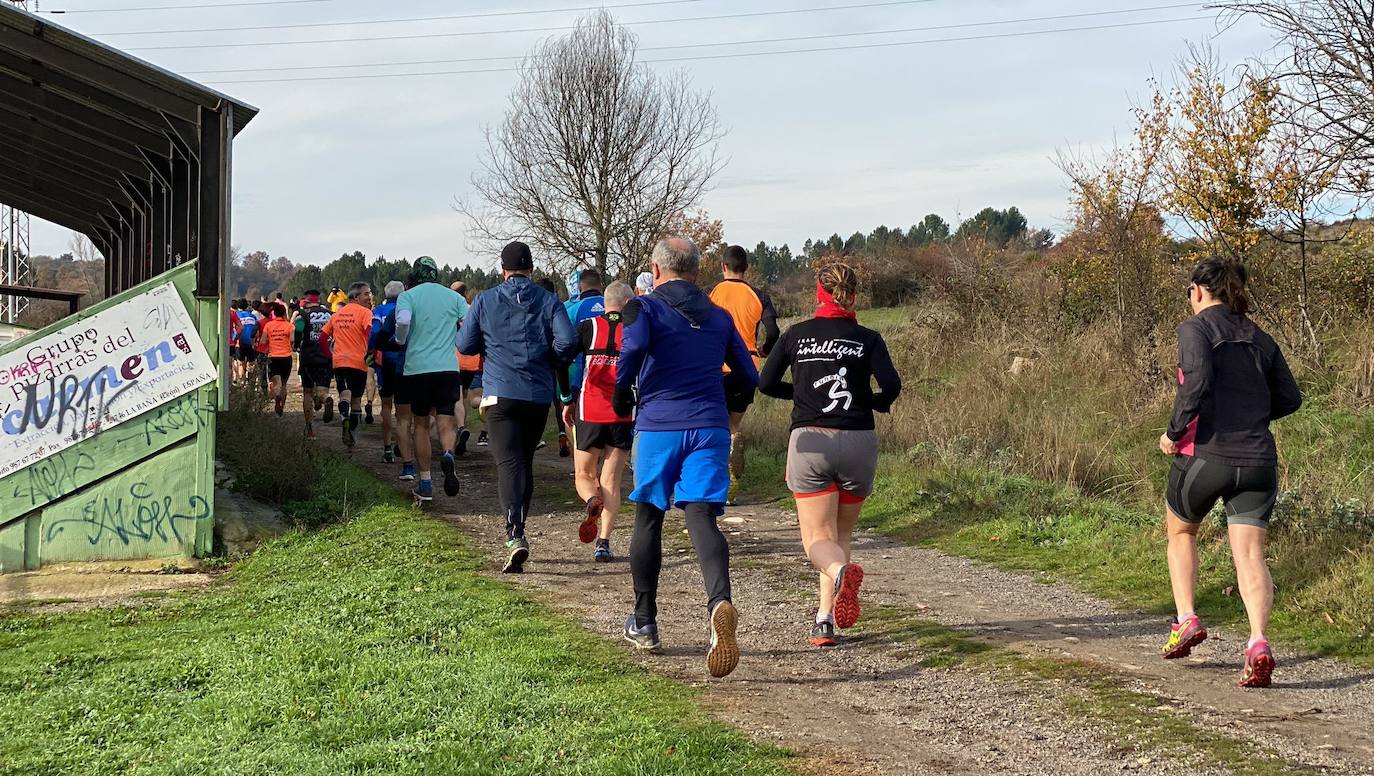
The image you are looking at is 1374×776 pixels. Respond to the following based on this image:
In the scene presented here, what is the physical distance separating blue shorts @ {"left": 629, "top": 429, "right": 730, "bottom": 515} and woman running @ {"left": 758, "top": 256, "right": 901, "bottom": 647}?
49 cm

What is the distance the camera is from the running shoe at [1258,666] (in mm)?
5488

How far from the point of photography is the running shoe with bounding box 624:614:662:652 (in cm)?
603

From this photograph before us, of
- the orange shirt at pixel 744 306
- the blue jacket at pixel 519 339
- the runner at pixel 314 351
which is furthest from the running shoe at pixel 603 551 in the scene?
the runner at pixel 314 351

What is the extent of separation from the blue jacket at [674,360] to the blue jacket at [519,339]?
2401 mm

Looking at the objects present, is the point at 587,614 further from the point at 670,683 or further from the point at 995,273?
the point at 995,273

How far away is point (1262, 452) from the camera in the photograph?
5.69m

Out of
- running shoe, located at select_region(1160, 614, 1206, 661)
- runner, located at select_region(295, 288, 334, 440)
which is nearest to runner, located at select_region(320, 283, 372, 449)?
runner, located at select_region(295, 288, 334, 440)

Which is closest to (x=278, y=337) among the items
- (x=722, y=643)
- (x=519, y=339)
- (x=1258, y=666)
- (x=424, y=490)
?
(x=424, y=490)

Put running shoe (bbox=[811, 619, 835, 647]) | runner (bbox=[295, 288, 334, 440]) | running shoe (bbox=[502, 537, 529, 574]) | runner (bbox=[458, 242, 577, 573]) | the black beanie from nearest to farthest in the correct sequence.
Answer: running shoe (bbox=[811, 619, 835, 647])
running shoe (bbox=[502, 537, 529, 574])
runner (bbox=[458, 242, 577, 573])
the black beanie
runner (bbox=[295, 288, 334, 440])

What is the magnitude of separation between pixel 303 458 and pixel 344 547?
7.83 ft

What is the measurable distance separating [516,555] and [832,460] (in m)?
2.78

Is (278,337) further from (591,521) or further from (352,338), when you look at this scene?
(591,521)

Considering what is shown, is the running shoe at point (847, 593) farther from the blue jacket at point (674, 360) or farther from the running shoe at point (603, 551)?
the running shoe at point (603, 551)

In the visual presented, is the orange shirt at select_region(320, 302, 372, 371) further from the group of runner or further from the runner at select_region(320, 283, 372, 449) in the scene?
the group of runner
